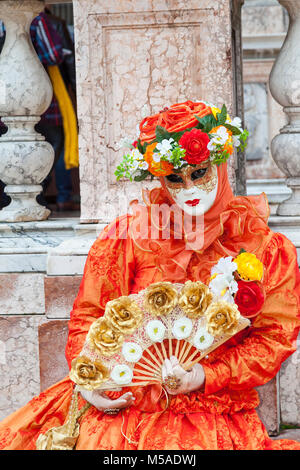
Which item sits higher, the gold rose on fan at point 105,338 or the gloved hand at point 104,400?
the gold rose on fan at point 105,338

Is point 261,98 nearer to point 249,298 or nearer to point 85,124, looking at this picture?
point 85,124

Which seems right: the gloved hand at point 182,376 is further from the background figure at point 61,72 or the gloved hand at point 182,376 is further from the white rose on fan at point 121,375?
the background figure at point 61,72

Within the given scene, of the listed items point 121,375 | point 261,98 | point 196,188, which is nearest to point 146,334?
point 121,375

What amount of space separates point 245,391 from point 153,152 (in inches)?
34.7

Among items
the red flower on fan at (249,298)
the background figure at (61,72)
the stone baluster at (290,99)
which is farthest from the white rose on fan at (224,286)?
the background figure at (61,72)

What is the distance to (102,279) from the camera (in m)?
3.36

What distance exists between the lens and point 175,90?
154 inches

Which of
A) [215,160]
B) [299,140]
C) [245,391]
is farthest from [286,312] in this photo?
[299,140]

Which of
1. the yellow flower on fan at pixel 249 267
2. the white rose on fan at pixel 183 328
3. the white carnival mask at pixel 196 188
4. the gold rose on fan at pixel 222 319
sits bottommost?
the white rose on fan at pixel 183 328

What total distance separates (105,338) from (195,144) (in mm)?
706

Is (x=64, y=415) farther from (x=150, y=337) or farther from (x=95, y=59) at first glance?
(x=95, y=59)

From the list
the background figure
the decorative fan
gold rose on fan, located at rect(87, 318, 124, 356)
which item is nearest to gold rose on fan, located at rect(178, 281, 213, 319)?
the decorative fan

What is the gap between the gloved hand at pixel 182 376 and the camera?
309 cm

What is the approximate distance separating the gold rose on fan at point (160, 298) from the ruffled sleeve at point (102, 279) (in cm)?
26
